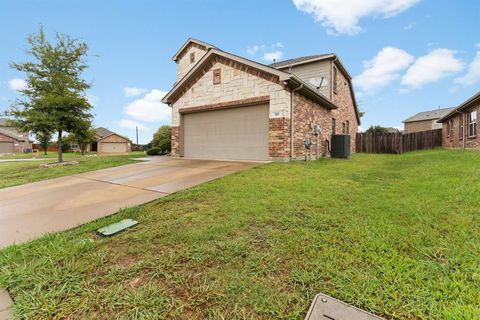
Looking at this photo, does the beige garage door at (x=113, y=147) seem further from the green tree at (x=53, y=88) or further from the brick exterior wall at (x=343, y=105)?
the brick exterior wall at (x=343, y=105)

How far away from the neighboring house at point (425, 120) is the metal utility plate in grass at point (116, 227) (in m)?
43.7

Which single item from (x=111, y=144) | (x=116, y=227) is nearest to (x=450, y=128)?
(x=116, y=227)

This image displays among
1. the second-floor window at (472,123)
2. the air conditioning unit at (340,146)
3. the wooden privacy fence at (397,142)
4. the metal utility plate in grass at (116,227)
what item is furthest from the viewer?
the wooden privacy fence at (397,142)

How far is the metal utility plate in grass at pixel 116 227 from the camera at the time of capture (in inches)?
99.2

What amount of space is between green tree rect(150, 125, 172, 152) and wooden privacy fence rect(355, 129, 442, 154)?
15.0m

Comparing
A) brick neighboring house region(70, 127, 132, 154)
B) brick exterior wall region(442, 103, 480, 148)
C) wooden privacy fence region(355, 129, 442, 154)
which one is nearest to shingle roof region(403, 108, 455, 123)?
brick exterior wall region(442, 103, 480, 148)

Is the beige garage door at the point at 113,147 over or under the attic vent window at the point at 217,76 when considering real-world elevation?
under

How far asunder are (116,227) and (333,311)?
2.45m

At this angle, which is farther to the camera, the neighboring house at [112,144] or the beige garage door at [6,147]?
the neighboring house at [112,144]

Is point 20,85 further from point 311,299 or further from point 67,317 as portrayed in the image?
point 311,299

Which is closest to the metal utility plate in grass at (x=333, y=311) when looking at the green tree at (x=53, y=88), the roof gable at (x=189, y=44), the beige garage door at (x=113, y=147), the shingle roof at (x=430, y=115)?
the green tree at (x=53, y=88)

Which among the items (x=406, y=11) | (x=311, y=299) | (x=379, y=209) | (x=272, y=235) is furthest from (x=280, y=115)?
(x=406, y=11)

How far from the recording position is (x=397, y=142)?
15.6 metres

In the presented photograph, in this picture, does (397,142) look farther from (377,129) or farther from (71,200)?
(71,200)
